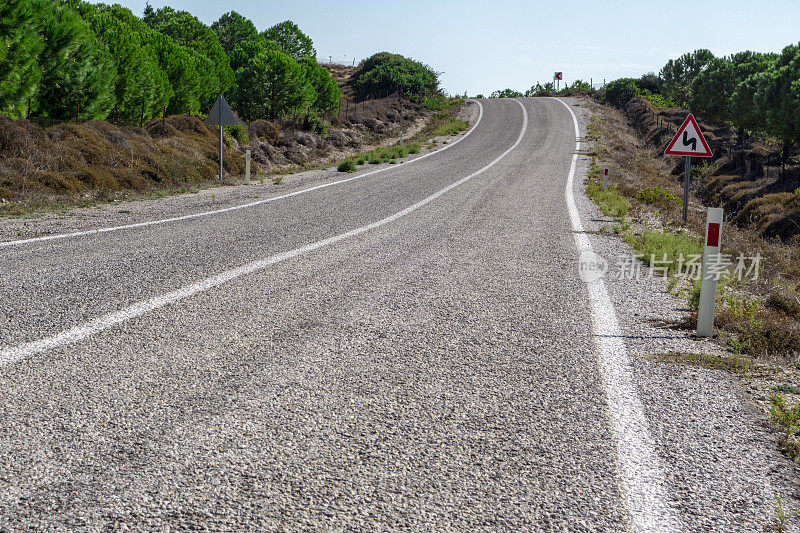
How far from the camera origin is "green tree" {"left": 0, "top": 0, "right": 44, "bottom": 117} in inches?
621

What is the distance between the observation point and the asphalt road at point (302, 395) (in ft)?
8.80

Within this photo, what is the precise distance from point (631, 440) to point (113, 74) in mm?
20318

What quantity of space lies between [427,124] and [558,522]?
1781 inches

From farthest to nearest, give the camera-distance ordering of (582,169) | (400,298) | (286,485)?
(582,169) → (400,298) → (286,485)

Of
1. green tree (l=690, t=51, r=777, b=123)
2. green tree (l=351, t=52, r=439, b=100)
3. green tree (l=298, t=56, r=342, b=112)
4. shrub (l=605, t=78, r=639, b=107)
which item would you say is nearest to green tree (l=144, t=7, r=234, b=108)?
green tree (l=298, t=56, r=342, b=112)

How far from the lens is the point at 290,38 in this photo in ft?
225

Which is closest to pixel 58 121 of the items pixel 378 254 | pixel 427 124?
pixel 378 254

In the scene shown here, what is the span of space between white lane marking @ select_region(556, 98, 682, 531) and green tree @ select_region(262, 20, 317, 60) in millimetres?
67947

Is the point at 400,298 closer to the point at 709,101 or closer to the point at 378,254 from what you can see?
the point at 378,254

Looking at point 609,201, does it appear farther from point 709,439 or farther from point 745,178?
point 745,178

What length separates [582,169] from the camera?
24.3 meters

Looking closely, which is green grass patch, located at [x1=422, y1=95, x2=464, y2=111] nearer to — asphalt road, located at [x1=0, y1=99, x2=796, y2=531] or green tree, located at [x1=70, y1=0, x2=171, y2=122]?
green tree, located at [x1=70, y1=0, x2=171, y2=122]

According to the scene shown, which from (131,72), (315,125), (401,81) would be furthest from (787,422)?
(401,81)

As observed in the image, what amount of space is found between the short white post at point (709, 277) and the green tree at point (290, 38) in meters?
67.5
